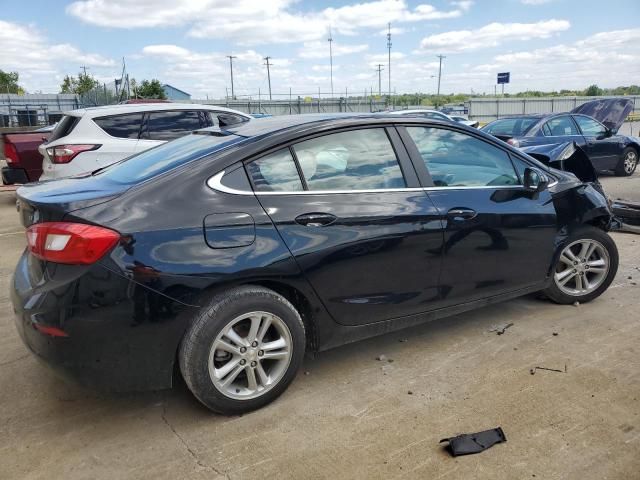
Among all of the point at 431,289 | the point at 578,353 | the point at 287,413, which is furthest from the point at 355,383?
the point at 578,353

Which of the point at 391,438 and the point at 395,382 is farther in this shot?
the point at 395,382

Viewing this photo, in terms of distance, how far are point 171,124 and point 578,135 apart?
8171 millimetres

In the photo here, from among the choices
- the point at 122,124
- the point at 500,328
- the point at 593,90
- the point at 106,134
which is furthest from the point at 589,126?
the point at 593,90

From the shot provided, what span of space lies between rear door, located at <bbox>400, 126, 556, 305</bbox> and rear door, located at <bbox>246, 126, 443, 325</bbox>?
125 millimetres

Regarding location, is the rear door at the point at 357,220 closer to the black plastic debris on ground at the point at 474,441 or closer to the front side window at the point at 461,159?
the front side window at the point at 461,159

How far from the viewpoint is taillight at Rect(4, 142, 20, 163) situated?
8623mm

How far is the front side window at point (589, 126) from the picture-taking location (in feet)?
36.7

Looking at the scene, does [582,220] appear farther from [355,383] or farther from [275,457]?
[275,457]

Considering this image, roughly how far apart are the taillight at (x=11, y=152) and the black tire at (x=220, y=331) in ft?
24.8

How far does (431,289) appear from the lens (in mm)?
3359

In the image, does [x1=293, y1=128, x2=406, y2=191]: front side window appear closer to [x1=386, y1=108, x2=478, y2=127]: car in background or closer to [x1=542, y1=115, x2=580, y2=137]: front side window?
[x1=386, y1=108, x2=478, y2=127]: car in background

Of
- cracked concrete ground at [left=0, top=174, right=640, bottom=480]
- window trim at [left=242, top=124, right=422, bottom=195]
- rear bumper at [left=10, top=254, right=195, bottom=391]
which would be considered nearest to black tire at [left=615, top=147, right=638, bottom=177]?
cracked concrete ground at [left=0, top=174, right=640, bottom=480]

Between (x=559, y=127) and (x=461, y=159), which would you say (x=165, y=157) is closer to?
(x=461, y=159)

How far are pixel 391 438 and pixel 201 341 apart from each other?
1.04 metres
